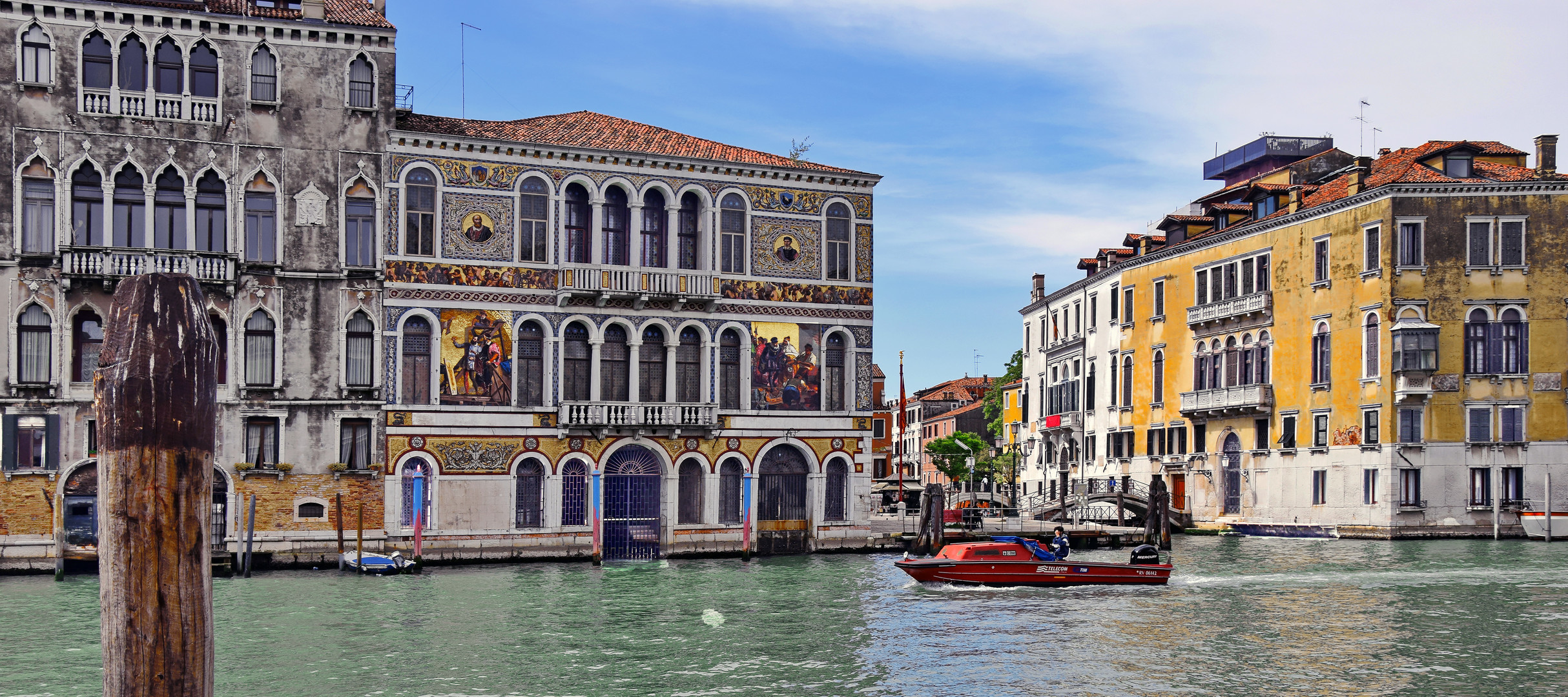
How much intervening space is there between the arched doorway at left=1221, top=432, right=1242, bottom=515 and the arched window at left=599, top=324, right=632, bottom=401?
23.1 m

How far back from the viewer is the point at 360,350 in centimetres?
3141

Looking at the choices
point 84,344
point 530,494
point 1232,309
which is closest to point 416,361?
point 530,494

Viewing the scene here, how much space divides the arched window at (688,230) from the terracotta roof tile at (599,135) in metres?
1.01

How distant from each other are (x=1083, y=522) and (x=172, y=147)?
29.8 meters

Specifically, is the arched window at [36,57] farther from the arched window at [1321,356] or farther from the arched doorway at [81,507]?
the arched window at [1321,356]

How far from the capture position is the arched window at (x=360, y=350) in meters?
31.3

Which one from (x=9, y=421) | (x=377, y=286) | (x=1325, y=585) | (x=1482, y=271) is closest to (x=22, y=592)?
(x=9, y=421)

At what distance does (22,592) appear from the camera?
82.5ft

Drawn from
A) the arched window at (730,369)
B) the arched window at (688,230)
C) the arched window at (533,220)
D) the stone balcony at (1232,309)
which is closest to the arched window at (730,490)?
the arched window at (730,369)

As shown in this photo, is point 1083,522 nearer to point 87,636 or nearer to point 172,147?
point 172,147

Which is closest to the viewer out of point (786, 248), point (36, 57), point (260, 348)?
point (36, 57)

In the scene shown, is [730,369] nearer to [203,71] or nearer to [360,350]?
[360,350]

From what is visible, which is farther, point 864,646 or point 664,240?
point 664,240

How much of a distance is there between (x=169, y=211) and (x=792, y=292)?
44.0 feet
